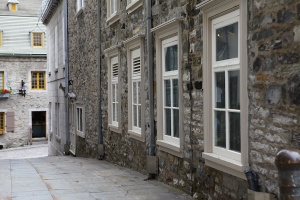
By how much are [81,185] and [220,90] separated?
135 inches

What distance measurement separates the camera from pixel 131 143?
9617 mm

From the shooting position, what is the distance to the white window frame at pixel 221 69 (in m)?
4.89

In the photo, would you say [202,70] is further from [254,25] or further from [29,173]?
[29,173]

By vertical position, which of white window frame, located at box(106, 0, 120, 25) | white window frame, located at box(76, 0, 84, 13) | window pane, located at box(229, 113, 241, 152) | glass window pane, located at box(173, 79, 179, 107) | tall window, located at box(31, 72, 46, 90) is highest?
white window frame, located at box(76, 0, 84, 13)

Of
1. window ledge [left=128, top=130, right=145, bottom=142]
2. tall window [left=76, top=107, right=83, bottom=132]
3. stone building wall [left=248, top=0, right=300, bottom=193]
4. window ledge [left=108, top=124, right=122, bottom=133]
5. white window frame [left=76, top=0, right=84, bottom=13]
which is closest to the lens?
Answer: stone building wall [left=248, top=0, right=300, bottom=193]

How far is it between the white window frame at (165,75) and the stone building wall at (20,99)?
25.2 m

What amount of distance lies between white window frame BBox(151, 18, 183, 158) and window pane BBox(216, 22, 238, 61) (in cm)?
116

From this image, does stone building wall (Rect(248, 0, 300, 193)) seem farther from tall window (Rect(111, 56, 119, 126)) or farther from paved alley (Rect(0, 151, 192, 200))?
tall window (Rect(111, 56, 119, 126))

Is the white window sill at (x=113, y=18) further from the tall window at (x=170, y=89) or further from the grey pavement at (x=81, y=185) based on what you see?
the grey pavement at (x=81, y=185)

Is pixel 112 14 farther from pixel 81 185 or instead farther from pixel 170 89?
pixel 81 185

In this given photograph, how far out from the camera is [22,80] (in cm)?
3150

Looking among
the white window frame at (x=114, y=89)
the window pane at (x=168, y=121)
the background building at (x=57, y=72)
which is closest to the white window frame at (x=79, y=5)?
the background building at (x=57, y=72)

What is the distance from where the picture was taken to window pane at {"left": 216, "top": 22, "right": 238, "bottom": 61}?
5.27 metres

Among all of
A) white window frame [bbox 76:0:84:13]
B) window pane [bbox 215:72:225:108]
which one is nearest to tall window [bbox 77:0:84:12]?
white window frame [bbox 76:0:84:13]
